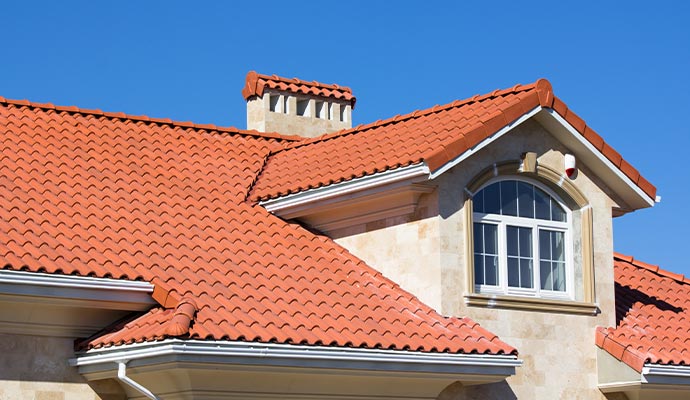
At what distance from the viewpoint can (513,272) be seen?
17.8 m

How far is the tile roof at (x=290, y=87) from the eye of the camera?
22.8m

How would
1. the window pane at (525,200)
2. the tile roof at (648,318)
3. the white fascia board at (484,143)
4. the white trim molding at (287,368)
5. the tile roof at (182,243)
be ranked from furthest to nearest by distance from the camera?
the window pane at (525,200), the tile roof at (648,318), the white fascia board at (484,143), the tile roof at (182,243), the white trim molding at (287,368)

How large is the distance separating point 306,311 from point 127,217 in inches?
117

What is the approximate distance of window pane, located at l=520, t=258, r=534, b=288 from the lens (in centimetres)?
1789

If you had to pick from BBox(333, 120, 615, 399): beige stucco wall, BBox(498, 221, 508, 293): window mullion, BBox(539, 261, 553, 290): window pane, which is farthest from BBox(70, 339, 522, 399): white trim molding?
BBox(539, 261, 553, 290): window pane

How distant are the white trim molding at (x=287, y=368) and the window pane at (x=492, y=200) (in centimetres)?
250

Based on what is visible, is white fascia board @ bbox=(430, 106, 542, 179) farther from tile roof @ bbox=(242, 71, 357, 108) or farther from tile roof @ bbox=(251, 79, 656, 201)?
tile roof @ bbox=(242, 71, 357, 108)

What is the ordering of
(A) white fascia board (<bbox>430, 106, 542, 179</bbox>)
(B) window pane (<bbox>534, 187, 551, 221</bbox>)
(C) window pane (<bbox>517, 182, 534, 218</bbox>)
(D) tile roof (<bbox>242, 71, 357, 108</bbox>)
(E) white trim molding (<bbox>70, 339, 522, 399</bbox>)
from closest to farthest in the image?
1. (E) white trim molding (<bbox>70, 339, 522, 399</bbox>)
2. (A) white fascia board (<bbox>430, 106, 542, 179</bbox>)
3. (C) window pane (<bbox>517, 182, 534, 218</bbox>)
4. (B) window pane (<bbox>534, 187, 551, 221</bbox>)
5. (D) tile roof (<bbox>242, 71, 357, 108</bbox>)

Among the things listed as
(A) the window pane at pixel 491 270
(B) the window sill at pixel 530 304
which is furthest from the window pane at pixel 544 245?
(A) the window pane at pixel 491 270

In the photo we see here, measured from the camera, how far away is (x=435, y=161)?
1686 cm

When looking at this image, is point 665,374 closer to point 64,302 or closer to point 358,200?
point 358,200

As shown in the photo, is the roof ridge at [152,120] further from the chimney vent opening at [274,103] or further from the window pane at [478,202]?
the window pane at [478,202]

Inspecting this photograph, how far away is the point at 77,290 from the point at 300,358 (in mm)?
2517

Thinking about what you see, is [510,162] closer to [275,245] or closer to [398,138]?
[398,138]
